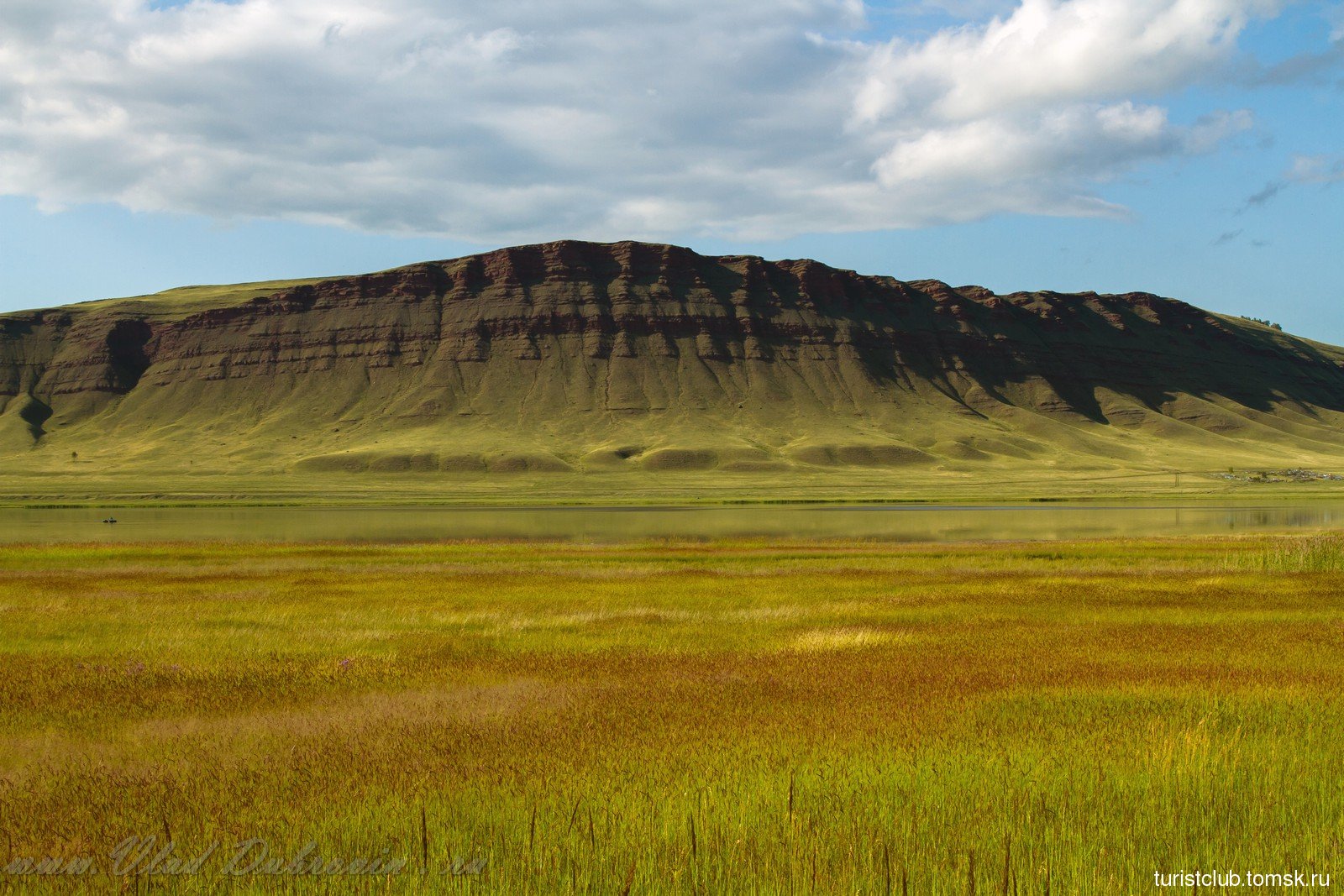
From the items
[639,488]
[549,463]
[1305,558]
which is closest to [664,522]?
[1305,558]

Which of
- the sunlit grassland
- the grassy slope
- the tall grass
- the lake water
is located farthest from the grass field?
the sunlit grassland

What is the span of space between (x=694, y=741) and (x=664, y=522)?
60.7m

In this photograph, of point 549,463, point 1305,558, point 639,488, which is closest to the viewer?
point 1305,558

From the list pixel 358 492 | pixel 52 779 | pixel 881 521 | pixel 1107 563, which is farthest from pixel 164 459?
pixel 52 779

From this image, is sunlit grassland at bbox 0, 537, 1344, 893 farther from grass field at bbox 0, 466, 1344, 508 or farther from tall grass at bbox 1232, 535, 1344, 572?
grass field at bbox 0, 466, 1344, 508

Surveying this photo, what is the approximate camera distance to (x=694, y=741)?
36.8 feet

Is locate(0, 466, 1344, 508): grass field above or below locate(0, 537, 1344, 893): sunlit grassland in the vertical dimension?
below

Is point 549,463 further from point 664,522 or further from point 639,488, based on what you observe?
point 664,522

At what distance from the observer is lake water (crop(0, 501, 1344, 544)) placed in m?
58.7

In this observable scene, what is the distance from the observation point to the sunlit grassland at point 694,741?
7.69 meters

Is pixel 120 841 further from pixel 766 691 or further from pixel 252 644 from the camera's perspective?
pixel 252 644

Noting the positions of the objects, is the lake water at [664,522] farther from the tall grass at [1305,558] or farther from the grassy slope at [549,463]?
the grassy slope at [549,463]

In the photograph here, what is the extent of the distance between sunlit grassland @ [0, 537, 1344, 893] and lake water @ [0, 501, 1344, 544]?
32785 mm

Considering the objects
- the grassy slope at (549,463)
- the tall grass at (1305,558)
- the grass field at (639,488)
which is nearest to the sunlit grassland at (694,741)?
the tall grass at (1305,558)
